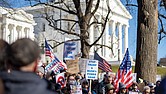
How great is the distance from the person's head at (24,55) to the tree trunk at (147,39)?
1135 centimetres

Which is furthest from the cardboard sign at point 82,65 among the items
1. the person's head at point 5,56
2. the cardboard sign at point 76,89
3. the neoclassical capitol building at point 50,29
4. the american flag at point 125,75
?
the neoclassical capitol building at point 50,29

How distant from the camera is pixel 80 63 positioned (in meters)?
14.1

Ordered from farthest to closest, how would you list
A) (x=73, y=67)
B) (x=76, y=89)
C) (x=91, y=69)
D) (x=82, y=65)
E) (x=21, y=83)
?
(x=82, y=65), (x=73, y=67), (x=91, y=69), (x=76, y=89), (x=21, y=83)

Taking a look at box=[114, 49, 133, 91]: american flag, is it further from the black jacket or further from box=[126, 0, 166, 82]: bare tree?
the black jacket

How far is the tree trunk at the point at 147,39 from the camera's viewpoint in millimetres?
14469

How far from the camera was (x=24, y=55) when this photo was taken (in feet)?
10.8

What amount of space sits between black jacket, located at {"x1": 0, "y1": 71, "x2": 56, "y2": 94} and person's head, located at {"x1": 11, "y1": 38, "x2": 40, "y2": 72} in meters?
0.07

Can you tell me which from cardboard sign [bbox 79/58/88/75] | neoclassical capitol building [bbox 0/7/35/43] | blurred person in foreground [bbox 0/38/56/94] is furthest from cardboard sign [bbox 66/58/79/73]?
neoclassical capitol building [bbox 0/7/35/43]

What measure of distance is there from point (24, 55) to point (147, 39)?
38.1 feet

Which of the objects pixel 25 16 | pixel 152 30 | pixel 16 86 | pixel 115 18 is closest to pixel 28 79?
pixel 16 86

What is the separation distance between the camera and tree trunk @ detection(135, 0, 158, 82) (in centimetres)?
1447

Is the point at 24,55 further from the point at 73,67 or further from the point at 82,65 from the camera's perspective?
the point at 82,65

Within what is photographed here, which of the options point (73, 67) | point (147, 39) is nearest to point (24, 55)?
point (73, 67)

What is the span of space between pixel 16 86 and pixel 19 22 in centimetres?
9301
